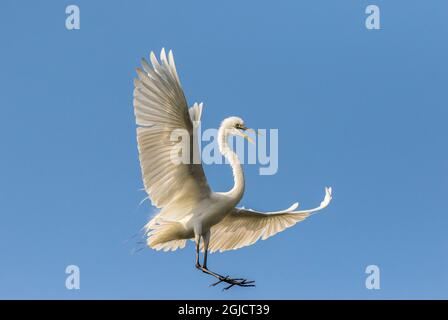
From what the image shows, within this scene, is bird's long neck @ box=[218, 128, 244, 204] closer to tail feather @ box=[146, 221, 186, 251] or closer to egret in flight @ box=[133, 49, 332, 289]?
egret in flight @ box=[133, 49, 332, 289]

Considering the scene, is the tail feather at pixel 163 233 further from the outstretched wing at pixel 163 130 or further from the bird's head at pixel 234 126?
the bird's head at pixel 234 126

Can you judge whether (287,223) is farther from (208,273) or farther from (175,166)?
(175,166)

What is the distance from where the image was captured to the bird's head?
11.5 m

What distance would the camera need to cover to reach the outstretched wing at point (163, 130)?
33.8 feet

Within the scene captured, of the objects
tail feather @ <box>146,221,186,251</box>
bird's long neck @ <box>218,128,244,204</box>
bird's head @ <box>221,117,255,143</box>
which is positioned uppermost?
bird's head @ <box>221,117,255,143</box>

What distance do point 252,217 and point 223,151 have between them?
1931mm

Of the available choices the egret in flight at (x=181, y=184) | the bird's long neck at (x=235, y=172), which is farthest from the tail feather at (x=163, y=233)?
the bird's long neck at (x=235, y=172)

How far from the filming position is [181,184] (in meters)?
11.2

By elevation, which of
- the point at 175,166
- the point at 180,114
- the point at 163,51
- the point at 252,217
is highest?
the point at 163,51

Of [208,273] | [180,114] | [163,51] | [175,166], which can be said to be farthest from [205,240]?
[163,51]

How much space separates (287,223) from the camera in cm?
1316

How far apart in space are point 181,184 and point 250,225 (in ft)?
7.66

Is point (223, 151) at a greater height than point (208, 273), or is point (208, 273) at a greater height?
point (223, 151)

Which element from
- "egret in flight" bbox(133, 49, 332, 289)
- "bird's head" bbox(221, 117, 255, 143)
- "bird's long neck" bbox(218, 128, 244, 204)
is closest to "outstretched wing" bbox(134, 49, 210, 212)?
"egret in flight" bbox(133, 49, 332, 289)
